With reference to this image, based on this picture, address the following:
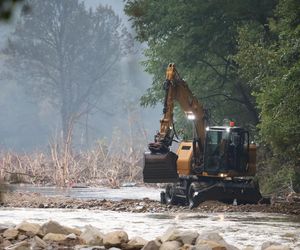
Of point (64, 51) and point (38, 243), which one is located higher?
point (64, 51)

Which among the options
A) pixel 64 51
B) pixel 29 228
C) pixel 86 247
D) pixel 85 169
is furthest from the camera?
pixel 64 51

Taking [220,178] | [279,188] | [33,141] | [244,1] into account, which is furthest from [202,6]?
[33,141]

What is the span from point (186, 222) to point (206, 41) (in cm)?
1708

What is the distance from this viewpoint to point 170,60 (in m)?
37.7

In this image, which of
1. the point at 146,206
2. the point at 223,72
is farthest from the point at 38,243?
the point at 223,72

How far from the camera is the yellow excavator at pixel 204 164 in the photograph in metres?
24.1

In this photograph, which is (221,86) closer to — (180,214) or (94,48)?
(180,214)

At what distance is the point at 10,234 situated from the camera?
523 inches

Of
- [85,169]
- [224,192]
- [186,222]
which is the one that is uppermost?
[85,169]

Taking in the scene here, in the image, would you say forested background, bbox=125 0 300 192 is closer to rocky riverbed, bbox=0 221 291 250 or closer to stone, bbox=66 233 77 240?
rocky riverbed, bbox=0 221 291 250

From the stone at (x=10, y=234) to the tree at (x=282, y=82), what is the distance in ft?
36.3

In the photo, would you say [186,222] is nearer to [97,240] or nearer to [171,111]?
[97,240]

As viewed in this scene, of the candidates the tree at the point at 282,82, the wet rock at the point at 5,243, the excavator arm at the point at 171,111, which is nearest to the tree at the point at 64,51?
the tree at the point at 282,82

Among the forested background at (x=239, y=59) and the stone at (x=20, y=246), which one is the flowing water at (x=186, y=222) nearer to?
the stone at (x=20, y=246)
